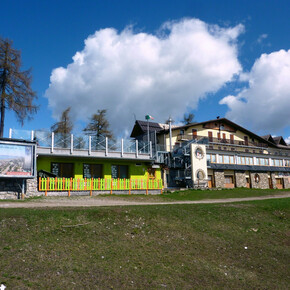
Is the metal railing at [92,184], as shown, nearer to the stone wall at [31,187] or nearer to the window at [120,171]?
the stone wall at [31,187]

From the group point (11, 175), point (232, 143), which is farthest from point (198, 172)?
point (11, 175)

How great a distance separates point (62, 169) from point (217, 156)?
2242 cm

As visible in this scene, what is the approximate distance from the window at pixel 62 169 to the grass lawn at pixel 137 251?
15750 millimetres

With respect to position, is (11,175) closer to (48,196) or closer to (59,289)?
(48,196)

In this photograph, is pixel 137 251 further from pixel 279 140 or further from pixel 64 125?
pixel 279 140

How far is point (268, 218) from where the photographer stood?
1344 centimetres

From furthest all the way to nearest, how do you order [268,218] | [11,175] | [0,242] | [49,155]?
[49,155] < [11,175] < [268,218] < [0,242]

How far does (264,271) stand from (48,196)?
16178 mm

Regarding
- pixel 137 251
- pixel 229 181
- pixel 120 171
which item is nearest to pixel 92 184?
pixel 120 171

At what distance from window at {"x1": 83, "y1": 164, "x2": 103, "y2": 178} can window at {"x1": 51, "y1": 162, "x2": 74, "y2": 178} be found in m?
1.19

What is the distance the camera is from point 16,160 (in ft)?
60.8

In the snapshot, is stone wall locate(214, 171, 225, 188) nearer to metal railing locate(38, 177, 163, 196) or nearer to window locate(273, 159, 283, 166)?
window locate(273, 159, 283, 166)

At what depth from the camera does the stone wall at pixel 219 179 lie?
38.7 metres

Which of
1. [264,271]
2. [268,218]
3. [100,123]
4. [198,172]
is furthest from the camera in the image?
[100,123]
